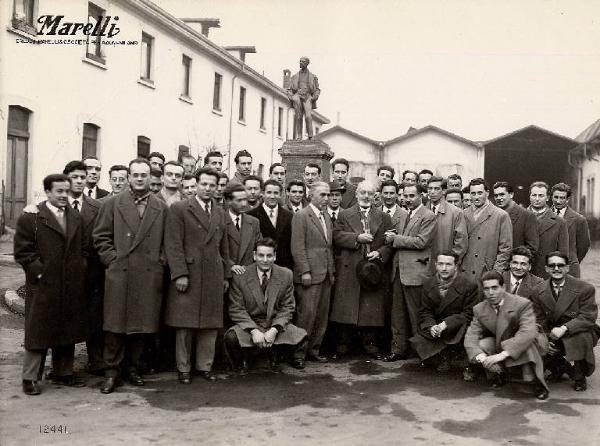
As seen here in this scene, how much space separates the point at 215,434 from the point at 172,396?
0.99 m

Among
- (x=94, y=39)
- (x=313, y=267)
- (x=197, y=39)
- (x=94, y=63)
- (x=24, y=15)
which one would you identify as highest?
(x=197, y=39)

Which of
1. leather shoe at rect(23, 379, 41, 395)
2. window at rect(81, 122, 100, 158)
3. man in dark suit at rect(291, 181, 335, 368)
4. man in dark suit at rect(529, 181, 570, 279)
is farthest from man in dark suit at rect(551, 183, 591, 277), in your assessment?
window at rect(81, 122, 100, 158)

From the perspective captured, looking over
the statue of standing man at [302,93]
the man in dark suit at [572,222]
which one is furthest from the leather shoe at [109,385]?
the statue of standing man at [302,93]

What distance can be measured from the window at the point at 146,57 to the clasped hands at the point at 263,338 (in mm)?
12807

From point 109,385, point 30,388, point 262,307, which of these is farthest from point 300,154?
point 30,388

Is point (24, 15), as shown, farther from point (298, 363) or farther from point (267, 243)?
point (298, 363)

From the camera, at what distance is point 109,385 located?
510 centimetres

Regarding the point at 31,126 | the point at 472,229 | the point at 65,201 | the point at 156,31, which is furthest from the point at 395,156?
the point at 65,201

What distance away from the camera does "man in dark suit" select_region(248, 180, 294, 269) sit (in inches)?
253

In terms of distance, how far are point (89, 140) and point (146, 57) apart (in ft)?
11.9

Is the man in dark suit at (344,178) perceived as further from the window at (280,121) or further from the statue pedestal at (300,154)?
the window at (280,121)

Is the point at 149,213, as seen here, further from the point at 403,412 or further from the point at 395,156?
the point at 395,156

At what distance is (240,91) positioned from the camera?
24.5 meters

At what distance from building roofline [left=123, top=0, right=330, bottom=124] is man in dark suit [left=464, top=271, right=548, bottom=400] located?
13099 mm
